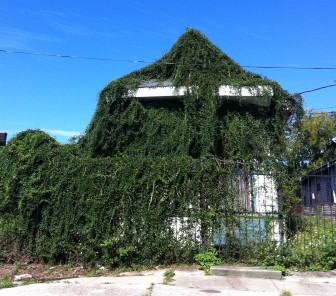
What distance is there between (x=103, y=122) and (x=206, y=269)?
5454 millimetres

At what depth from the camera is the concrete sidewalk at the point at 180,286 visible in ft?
19.7

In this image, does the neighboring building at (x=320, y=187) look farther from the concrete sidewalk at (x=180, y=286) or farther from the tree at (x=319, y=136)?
the tree at (x=319, y=136)

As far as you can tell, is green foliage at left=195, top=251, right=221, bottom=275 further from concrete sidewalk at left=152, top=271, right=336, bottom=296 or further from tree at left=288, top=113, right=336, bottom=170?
tree at left=288, top=113, right=336, bottom=170

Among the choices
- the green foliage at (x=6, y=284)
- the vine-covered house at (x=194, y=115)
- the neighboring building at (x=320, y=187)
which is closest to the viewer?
the green foliage at (x=6, y=284)

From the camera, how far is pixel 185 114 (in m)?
10.9

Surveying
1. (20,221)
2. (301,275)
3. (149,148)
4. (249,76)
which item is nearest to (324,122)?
(249,76)

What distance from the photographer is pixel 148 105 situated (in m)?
11.3

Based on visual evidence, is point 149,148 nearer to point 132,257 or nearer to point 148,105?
point 148,105

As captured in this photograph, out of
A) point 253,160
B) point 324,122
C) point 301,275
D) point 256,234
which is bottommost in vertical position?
point 301,275

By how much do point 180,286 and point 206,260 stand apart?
1.30 metres

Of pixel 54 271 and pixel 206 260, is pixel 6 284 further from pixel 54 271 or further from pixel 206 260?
pixel 206 260

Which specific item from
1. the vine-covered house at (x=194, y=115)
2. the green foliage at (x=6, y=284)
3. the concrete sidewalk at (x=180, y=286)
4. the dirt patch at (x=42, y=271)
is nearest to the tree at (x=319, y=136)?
the vine-covered house at (x=194, y=115)

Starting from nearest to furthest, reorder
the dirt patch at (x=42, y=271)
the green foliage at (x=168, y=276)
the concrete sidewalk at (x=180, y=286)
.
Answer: the concrete sidewalk at (x=180, y=286) < the green foliage at (x=168, y=276) < the dirt patch at (x=42, y=271)

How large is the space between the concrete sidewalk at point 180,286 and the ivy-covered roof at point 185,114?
4203 mm
